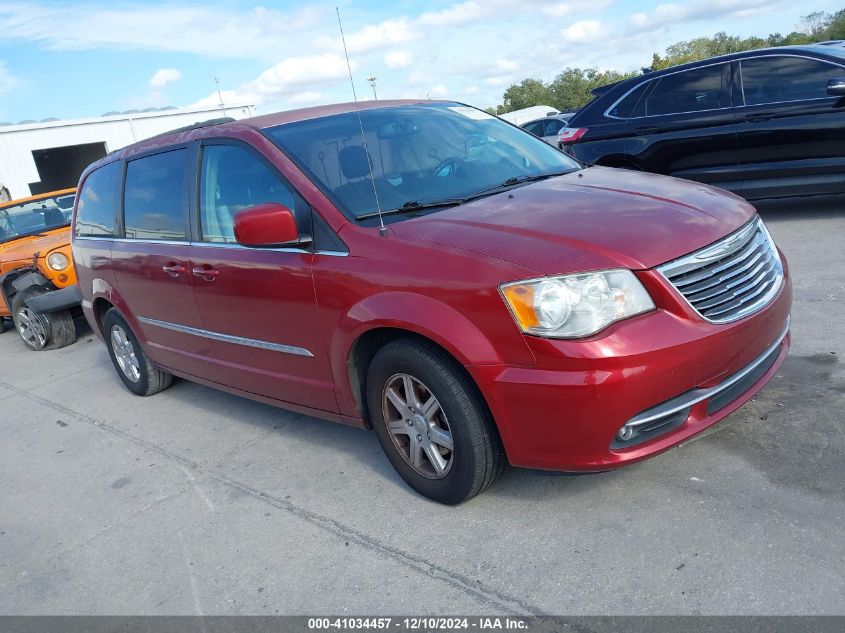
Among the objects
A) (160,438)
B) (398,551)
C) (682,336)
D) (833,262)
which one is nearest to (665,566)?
(682,336)

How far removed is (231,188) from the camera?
398 cm

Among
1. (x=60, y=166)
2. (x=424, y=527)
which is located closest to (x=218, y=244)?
(x=424, y=527)

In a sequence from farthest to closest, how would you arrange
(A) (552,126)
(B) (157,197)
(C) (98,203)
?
(A) (552,126)
(C) (98,203)
(B) (157,197)

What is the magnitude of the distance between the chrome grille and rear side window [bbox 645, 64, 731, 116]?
4.75 metres

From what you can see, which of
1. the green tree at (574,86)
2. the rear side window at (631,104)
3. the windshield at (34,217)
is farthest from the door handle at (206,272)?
the green tree at (574,86)

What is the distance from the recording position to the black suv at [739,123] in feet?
22.7

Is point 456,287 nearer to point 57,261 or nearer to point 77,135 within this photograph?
point 57,261

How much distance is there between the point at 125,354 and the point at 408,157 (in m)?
3.17

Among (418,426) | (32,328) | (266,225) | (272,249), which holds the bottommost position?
(32,328)

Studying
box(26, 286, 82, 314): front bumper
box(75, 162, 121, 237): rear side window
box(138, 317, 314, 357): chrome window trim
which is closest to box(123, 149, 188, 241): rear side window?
box(75, 162, 121, 237): rear side window

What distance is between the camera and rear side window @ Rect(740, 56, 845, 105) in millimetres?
6922

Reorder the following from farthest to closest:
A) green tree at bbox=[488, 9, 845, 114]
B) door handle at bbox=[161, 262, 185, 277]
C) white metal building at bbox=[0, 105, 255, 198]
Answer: green tree at bbox=[488, 9, 845, 114] < white metal building at bbox=[0, 105, 255, 198] < door handle at bbox=[161, 262, 185, 277]

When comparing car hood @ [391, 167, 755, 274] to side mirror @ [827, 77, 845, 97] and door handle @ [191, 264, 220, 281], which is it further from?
side mirror @ [827, 77, 845, 97]

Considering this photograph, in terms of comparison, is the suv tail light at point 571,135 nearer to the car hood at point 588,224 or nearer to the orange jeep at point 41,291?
the car hood at point 588,224
